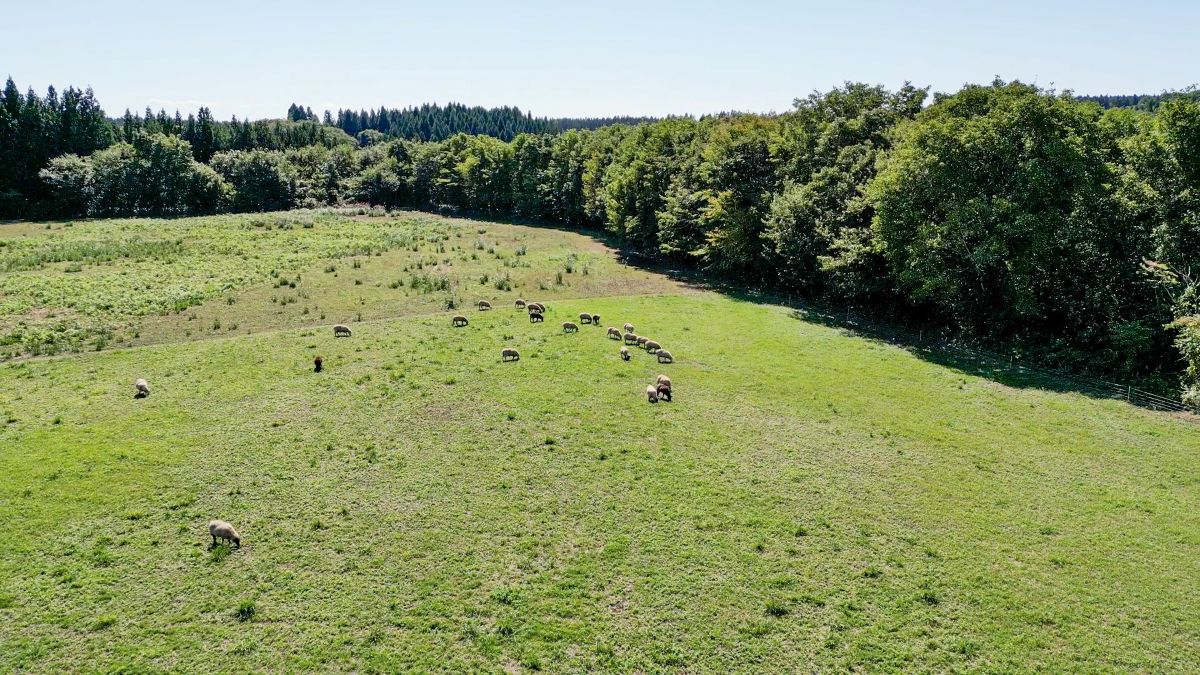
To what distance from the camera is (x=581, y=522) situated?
1859 cm

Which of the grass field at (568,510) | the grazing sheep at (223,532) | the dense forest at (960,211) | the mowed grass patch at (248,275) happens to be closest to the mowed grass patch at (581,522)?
the grass field at (568,510)

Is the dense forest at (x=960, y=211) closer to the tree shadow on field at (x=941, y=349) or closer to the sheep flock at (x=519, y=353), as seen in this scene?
the tree shadow on field at (x=941, y=349)

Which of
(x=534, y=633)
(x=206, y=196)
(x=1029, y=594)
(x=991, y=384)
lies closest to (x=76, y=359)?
(x=534, y=633)

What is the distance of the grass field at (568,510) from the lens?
46.2 ft

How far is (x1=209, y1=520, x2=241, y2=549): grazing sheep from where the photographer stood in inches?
672

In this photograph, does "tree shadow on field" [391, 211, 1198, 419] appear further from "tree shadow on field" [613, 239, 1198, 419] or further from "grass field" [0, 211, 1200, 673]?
"grass field" [0, 211, 1200, 673]

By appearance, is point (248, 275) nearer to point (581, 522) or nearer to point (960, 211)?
point (581, 522)

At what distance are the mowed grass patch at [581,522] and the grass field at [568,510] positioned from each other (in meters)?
0.09

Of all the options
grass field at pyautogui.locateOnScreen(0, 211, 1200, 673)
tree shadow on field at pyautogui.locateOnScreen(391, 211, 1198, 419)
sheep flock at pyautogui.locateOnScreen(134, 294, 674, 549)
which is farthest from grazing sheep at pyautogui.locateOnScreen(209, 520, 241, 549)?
tree shadow on field at pyautogui.locateOnScreen(391, 211, 1198, 419)

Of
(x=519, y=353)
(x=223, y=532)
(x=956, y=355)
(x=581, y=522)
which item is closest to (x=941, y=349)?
(x=956, y=355)

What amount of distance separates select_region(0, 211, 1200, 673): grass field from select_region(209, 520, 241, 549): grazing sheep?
0.38 meters

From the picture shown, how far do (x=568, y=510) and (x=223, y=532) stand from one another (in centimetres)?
995

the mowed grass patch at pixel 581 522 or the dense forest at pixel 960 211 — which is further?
the dense forest at pixel 960 211

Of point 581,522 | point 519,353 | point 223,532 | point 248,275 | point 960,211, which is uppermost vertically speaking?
point 960,211
